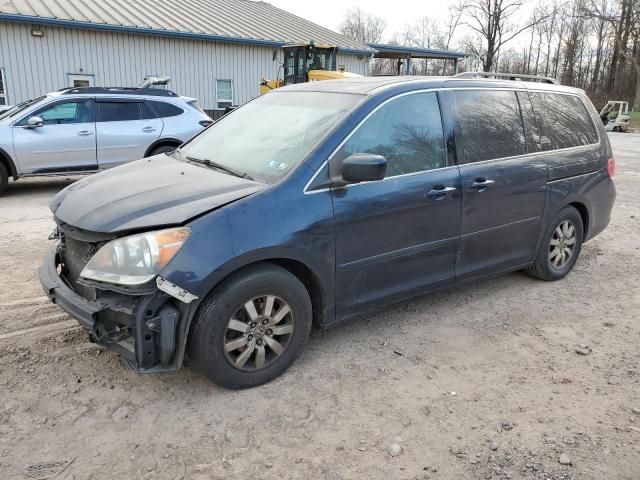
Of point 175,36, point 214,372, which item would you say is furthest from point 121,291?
point 175,36

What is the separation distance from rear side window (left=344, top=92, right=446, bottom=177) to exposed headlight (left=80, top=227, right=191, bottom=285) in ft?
4.16

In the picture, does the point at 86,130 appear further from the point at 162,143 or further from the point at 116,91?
the point at 162,143

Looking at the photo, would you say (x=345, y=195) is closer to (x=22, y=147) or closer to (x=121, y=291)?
(x=121, y=291)

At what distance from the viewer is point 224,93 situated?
68.7 ft

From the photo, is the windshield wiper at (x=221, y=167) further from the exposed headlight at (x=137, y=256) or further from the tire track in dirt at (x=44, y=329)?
the tire track in dirt at (x=44, y=329)

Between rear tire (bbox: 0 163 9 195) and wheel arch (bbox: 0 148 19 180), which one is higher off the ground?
wheel arch (bbox: 0 148 19 180)

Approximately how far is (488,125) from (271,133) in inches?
69.1

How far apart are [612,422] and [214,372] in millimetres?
2278

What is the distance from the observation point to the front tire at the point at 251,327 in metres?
3.07

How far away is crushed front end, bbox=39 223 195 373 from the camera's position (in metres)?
→ 2.89

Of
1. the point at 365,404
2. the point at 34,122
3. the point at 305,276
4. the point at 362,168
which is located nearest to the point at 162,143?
the point at 34,122

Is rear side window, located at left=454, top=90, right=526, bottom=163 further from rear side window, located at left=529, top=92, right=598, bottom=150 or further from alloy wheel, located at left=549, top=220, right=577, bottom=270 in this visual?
alloy wheel, located at left=549, top=220, right=577, bottom=270

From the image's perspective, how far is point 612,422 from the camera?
3133 mm

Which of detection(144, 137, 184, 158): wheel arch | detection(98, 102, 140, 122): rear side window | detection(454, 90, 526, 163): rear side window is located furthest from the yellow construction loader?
detection(454, 90, 526, 163): rear side window
